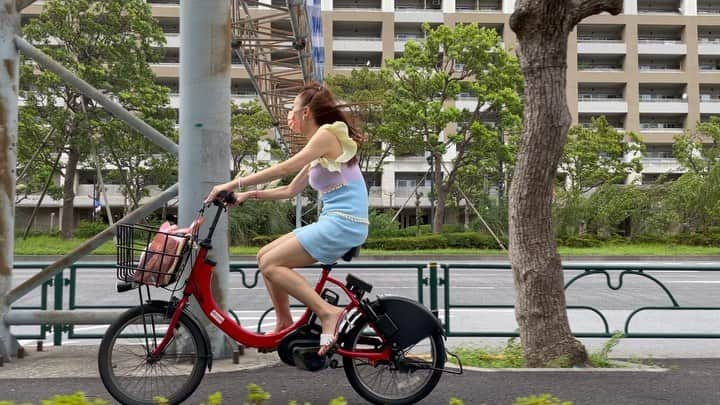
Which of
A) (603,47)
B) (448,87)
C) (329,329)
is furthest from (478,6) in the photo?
(329,329)

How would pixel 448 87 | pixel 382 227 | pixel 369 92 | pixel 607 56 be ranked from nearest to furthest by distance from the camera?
pixel 448 87
pixel 382 227
pixel 369 92
pixel 607 56

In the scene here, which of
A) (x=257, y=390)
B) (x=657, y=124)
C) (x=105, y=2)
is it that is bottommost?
(x=257, y=390)

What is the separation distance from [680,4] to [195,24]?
56.4 metres

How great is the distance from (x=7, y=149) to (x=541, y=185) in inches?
166

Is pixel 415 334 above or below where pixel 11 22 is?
below

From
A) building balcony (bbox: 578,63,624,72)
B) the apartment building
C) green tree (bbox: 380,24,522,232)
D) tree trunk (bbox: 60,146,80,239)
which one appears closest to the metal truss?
green tree (bbox: 380,24,522,232)

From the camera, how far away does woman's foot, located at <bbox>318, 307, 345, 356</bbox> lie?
10.7ft

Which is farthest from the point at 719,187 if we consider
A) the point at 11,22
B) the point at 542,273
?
the point at 11,22

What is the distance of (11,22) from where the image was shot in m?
4.82

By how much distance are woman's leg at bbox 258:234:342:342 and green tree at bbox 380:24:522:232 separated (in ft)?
Answer: 75.8

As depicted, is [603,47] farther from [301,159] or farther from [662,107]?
[301,159]

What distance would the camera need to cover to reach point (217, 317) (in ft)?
11.0

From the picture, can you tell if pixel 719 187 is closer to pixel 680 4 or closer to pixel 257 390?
pixel 680 4

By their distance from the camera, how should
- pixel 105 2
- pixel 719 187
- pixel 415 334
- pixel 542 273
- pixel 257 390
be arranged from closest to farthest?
pixel 257 390, pixel 415 334, pixel 542 273, pixel 105 2, pixel 719 187
